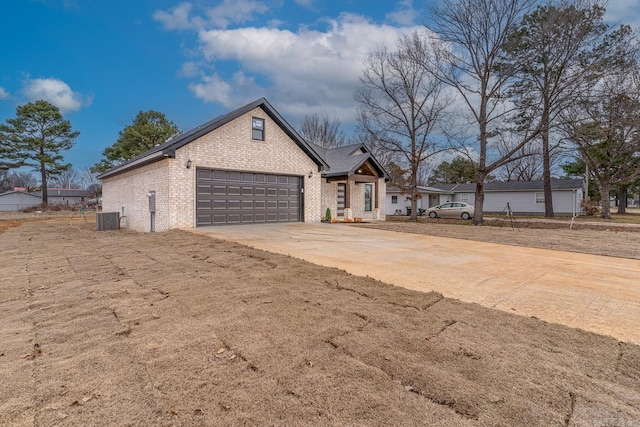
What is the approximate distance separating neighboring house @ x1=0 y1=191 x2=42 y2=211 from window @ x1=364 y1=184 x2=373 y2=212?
165ft

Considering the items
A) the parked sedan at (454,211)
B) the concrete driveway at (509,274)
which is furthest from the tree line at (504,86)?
the concrete driveway at (509,274)

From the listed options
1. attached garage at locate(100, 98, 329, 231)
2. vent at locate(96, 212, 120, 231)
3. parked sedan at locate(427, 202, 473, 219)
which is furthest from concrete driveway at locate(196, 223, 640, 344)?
parked sedan at locate(427, 202, 473, 219)

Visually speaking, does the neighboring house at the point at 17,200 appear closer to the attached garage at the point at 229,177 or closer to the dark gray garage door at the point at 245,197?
the attached garage at the point at 229,177

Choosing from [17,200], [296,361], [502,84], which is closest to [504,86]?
[502,84]

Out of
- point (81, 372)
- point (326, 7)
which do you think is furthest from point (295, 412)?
point (326, 7)

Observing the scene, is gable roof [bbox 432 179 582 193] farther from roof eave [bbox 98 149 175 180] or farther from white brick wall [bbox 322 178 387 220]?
roof eave [bbox 98 149 175 180]

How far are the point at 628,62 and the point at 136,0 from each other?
24.9 meters

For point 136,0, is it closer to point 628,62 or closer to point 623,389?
point 623,389

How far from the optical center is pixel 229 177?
1382 centimetres

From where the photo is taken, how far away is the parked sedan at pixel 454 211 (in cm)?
2534

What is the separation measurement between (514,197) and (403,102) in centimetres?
1779

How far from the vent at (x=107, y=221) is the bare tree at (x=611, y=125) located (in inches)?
862

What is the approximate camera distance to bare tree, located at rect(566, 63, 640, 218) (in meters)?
16.8

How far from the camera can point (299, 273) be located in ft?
17.2
